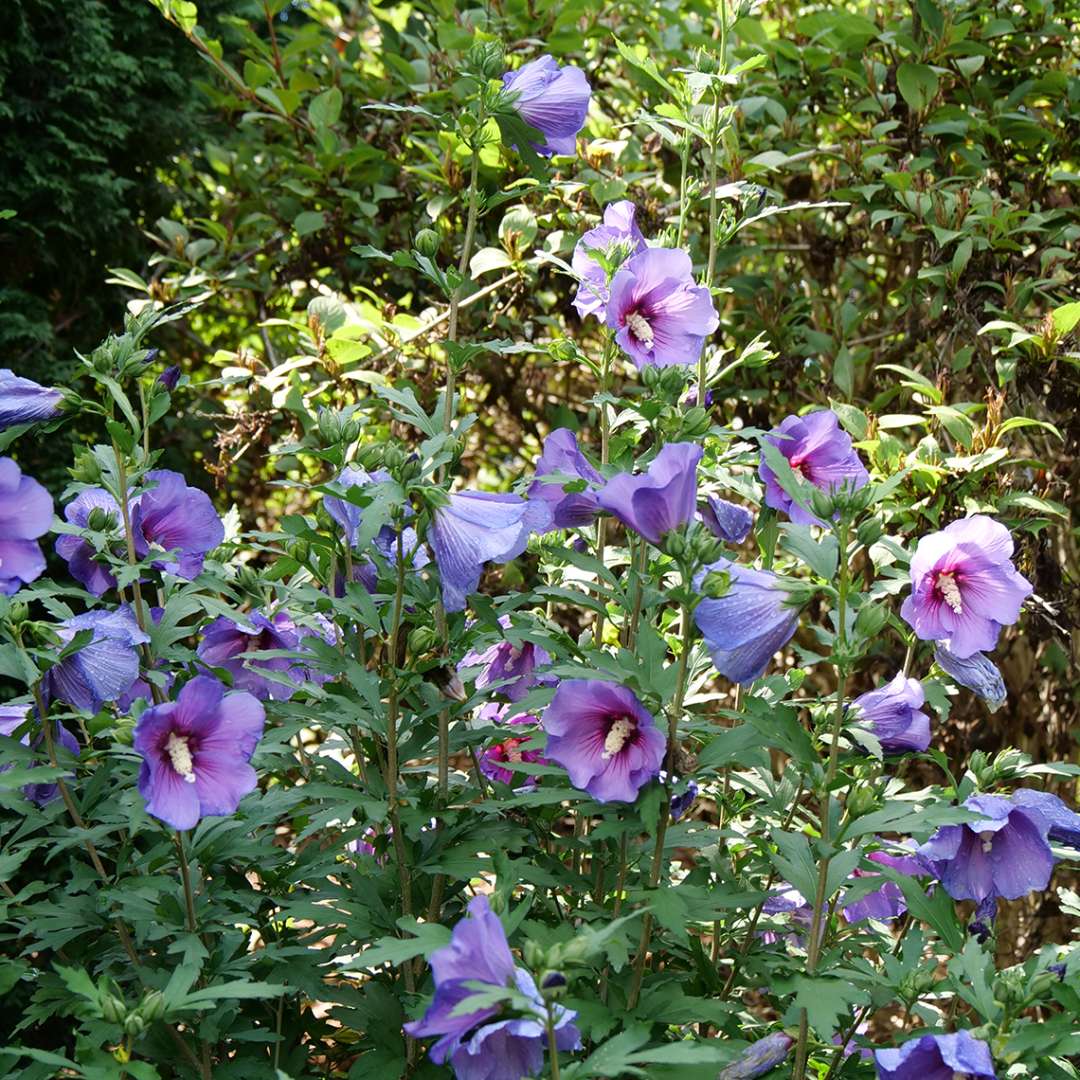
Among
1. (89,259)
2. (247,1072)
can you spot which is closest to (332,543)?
(247,1072)

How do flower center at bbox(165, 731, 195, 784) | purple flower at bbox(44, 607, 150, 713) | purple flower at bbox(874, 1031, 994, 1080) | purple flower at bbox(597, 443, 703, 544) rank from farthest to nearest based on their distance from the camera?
purple flower at bbox(44, 607, 150, 713) < flower center at bbox(165, 731, 195, 784) < purple flower at bbox(597, 443, 703, 544) < purple flower at bbox(874, 1031, 994, 1080)

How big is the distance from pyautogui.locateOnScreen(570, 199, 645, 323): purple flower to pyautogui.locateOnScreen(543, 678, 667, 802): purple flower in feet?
2.18

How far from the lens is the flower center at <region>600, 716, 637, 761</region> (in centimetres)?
147

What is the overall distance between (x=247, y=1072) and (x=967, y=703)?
75.1 inches

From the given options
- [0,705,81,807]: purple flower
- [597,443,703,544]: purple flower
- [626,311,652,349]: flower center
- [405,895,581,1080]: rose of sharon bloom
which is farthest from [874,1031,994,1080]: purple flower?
[0,705,81,807]: purple flower

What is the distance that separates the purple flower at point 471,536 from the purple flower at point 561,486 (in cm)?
17

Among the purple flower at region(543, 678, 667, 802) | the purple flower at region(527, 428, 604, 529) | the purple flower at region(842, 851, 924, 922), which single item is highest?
the purple flower at region(527, 428, 604, 529)

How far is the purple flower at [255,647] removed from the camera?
1954 mm

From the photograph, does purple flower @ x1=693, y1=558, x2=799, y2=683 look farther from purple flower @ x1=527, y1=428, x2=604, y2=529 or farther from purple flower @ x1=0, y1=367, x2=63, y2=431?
purple flower @ x1=0, y1=367, x2=63, y2=431

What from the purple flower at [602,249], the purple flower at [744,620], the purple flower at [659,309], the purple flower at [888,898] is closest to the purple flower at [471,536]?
the purple flower at [744,620]

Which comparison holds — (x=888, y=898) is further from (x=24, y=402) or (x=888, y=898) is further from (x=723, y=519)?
A: (x=24, y=402)

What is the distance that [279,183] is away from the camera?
3.24m

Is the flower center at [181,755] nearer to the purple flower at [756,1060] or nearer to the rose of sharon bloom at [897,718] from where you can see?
the purple flower at [756,1060]

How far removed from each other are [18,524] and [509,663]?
777 millimetres
